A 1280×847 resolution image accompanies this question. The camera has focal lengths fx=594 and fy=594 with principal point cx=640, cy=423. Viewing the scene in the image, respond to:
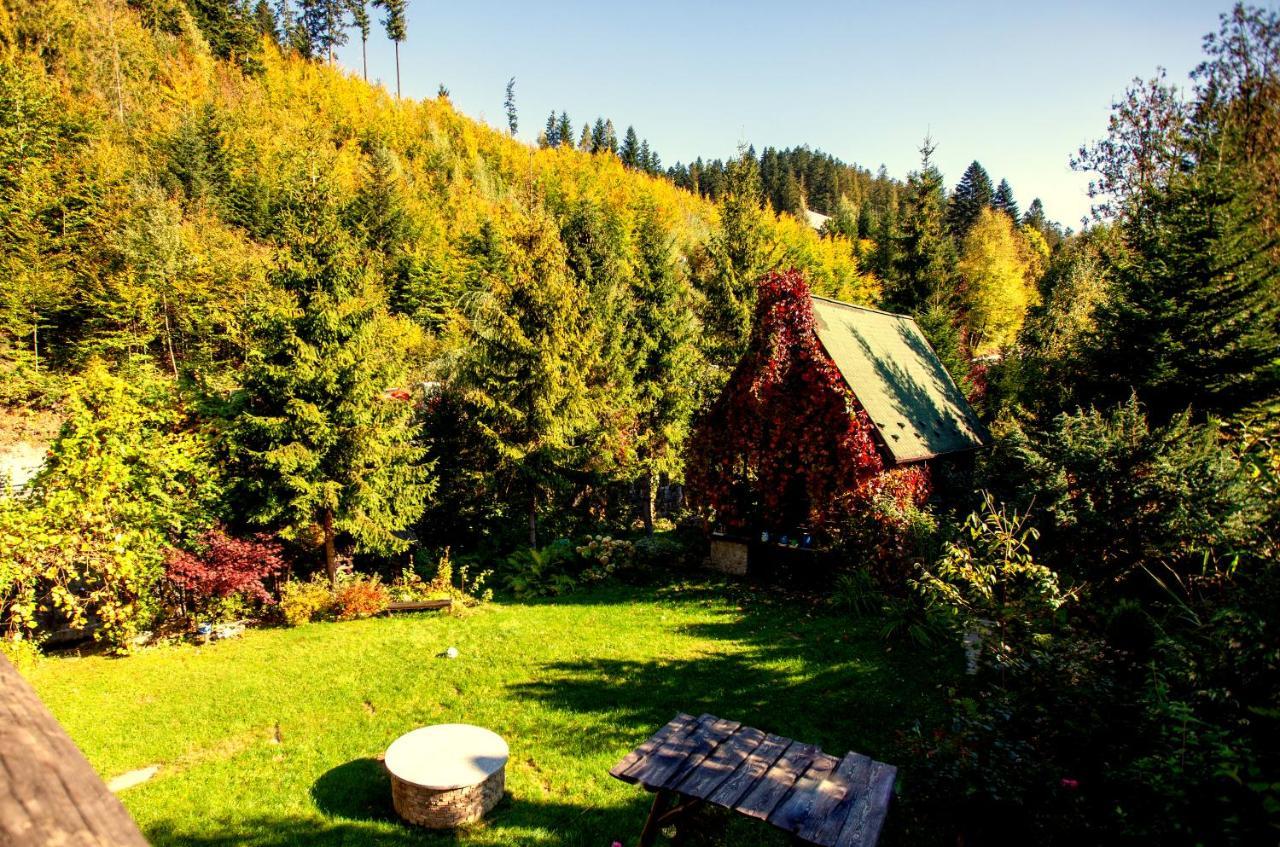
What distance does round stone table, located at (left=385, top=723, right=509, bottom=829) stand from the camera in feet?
22.3

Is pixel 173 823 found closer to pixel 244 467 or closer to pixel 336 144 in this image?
pixel 244 467

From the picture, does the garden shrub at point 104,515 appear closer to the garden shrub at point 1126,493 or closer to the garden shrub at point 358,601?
the garden shrub at point 358,601

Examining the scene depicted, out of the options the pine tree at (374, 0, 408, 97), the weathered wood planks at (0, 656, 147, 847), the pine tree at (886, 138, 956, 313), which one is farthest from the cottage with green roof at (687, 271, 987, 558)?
the pine tree at (374, 0, 408, 97)

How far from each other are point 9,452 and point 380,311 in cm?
1863

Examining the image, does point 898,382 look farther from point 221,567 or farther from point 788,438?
point 221,567

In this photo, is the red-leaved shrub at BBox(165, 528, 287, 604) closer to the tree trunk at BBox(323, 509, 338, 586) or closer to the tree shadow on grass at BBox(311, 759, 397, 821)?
the tree trunk at BBox(323, 509, 338, 586)

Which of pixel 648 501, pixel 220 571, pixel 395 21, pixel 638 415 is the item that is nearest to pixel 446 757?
pixel 220 571

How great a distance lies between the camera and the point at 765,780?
17.5 feet

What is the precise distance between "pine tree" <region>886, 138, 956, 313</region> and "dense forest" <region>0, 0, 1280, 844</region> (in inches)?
7.1

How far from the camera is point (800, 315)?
48.3 feet

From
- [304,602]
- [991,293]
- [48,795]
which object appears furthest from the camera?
[991,293]

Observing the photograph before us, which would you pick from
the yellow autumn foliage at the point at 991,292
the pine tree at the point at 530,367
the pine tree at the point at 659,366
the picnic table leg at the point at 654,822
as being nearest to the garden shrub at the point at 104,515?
the pine tree at the point at 530,367

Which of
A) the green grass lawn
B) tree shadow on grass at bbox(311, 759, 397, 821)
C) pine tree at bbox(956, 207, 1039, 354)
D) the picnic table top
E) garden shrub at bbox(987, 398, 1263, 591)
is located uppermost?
pine tree at bbox(956, 207, 1039, 354)

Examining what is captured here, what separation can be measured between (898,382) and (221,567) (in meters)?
17.9
